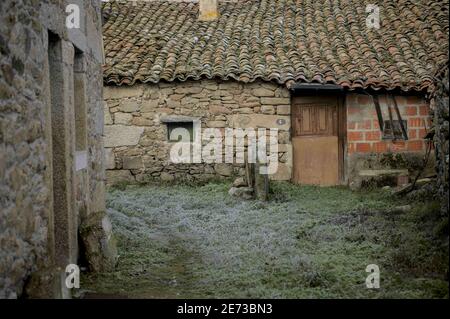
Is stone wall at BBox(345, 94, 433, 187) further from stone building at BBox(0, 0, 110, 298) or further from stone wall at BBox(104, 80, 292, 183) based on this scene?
stone building at BBox(0, 0, 110, 298)

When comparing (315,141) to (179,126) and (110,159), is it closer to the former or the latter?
(179,126)

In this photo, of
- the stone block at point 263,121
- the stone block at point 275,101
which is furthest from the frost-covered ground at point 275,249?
the stone block at point 275,101

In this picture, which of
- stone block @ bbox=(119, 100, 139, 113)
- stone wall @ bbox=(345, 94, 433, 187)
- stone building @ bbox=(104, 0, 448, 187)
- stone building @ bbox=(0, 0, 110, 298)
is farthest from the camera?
stone block @ bbox=(119, 100, 139, 113)

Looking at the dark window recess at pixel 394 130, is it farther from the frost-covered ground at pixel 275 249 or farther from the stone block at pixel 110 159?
the stone block at pixel 110 159

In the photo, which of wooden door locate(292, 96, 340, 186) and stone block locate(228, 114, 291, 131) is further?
wooden door locate(292, 96, 340, 186)

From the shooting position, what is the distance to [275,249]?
5762 mm

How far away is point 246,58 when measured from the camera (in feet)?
38.4

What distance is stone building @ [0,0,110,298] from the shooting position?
3.64 meters

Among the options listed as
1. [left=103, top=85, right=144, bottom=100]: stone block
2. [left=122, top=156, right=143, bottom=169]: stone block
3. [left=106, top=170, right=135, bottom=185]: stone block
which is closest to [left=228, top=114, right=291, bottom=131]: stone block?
[left=103, top=85, right=144, bottom=100]: stone block

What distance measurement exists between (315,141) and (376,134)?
1.31 metres

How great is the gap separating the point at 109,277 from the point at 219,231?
81.3 inches

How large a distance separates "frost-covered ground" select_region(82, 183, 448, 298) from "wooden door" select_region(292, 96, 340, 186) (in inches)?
97.1

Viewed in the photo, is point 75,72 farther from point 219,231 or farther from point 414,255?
point 414,255

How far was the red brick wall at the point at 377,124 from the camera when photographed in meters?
11.3
